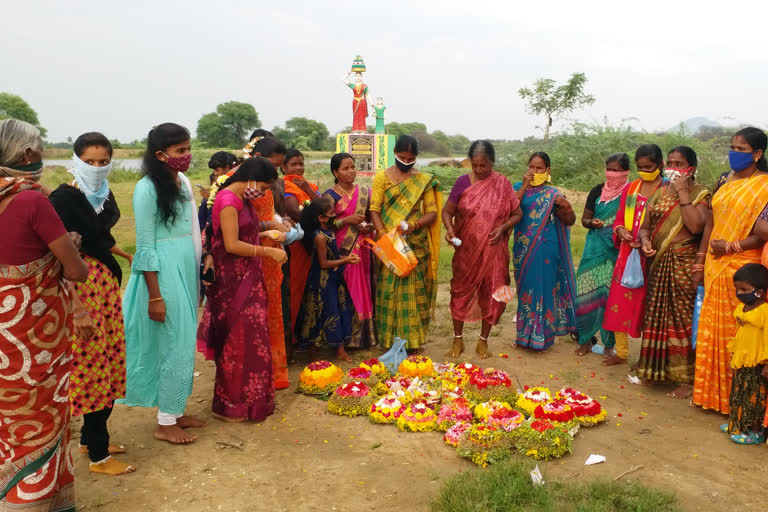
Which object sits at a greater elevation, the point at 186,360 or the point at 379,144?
the point at 379,144

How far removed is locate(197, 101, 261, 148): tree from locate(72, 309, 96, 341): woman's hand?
54234 millimetres

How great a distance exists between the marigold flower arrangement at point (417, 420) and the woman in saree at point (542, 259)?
2.15 metres

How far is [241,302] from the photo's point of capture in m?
4.50

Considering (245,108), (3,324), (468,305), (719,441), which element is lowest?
(719,441)

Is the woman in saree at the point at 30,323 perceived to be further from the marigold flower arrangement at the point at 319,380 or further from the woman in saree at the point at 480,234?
the woman in saree at the point at 480,234

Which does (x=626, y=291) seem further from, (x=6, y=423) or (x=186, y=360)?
(x=6, y=423)

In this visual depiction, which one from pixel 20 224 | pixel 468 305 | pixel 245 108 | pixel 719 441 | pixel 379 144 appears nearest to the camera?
pixel 20 224

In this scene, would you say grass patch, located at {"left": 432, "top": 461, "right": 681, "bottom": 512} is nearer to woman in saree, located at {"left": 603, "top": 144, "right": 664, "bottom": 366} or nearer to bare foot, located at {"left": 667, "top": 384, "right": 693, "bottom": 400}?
bare foot, located at {"left": 667, "top": 384, "right": 693, "bottom": 400}

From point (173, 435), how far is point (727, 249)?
4370mm

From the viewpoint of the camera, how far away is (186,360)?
4191mm

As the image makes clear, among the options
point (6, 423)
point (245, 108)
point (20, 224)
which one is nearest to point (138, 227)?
point (20, 224)

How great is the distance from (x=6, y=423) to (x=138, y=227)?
154cm

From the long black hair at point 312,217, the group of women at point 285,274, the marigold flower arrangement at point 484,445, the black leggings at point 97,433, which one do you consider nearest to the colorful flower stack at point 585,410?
the marigold flower arrangement at point 484,445

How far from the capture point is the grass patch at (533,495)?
3.29 m
